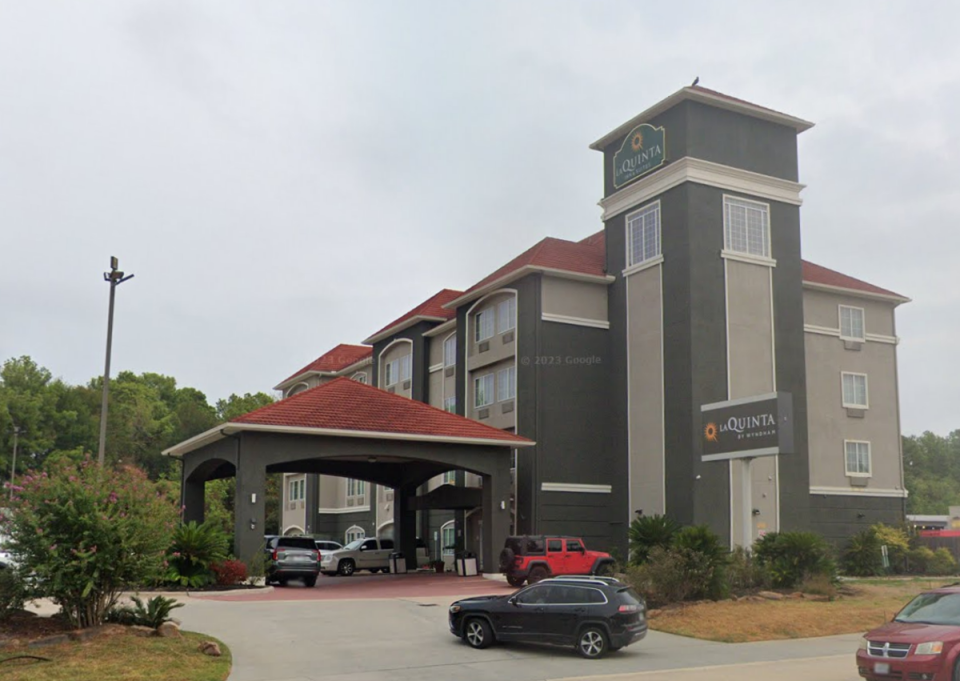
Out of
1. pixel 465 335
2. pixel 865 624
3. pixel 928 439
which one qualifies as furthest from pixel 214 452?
pixel 928 439

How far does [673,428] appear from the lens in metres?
37.0

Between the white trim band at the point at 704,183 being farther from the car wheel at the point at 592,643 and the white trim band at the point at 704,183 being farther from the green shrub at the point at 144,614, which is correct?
the green shrub at the point at 144,614

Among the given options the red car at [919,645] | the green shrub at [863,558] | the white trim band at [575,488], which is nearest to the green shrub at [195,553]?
the white trim band at [575,488]

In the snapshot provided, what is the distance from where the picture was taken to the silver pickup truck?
41.9 meters

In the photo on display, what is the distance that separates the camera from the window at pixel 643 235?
39219 millimetres

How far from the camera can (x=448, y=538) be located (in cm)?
4750

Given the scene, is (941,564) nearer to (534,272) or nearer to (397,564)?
(534,272)

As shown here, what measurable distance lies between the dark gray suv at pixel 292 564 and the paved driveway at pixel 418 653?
24.0ft

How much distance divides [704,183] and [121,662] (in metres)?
28.6

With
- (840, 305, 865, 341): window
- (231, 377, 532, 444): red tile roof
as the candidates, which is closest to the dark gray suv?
(231, 377, 532, 444): red tile roof

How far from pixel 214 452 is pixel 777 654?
22176 millimetres

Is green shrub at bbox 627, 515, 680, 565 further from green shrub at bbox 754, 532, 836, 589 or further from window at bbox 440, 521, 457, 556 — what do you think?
window at bbox 440, 521, 457, 556

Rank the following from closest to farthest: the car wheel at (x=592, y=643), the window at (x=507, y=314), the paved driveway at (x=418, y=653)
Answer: the paved driveway at (x=418, y=653) < the car wheel at (x=592, y=643) < the window at (x=507, y=314)

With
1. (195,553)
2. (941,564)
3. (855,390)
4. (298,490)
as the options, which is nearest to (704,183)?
(855,390)
